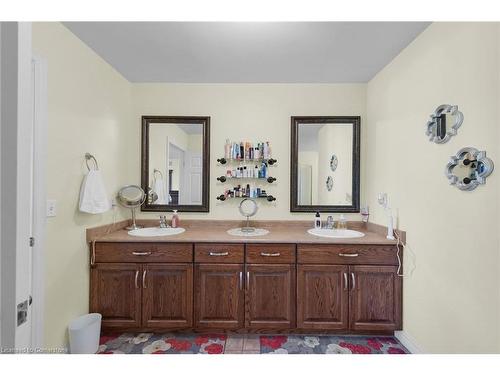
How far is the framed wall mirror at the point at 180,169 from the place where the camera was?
247 cm

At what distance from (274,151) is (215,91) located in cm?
85

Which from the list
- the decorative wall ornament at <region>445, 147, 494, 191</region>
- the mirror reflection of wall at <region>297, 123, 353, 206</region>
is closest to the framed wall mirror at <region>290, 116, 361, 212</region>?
the mirror reflection of wall at <region>297, 123, 353, 206</region>

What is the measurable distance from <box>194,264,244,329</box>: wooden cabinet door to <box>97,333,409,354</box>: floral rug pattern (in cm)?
14

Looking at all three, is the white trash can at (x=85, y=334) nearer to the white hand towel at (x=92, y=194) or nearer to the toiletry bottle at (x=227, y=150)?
the white hand towel at (x=92, y=194)

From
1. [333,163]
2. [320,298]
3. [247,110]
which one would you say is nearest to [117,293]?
[320,298]

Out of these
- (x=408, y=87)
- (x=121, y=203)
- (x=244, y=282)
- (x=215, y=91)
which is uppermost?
(x=215, y=91)

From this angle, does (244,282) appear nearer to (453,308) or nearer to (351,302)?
(351,302)

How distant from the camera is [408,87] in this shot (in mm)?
1843

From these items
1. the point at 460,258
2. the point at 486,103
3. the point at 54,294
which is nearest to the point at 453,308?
the point at 460,258

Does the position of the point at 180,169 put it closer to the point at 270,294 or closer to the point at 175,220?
the point at 175,220

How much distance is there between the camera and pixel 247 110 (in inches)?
97.7

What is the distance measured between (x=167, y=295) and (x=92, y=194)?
3.17 ft

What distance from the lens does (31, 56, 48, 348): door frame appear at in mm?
1460

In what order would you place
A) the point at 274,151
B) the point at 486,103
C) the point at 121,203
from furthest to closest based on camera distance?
the point at 274,151
the point at 121,203
the point at 486,103
